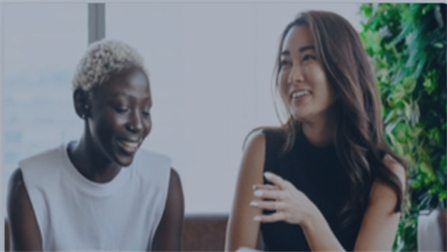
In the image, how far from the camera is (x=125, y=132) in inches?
75.4

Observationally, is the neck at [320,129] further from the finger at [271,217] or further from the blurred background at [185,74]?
the finger at [271,217]

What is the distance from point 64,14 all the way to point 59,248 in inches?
23.2

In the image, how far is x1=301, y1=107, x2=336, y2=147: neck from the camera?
1.97 metres

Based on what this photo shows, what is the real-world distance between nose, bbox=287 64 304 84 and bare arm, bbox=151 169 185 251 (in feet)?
1.22

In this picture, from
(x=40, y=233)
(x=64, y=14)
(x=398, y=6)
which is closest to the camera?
(x=40, y=233)

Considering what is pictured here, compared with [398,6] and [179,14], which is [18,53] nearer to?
[179,14]

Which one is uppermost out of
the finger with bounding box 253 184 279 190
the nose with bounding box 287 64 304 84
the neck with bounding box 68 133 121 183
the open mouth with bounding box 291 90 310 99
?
the nose with bounding box 287 64 304 84

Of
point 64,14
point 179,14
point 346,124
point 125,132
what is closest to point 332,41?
point 346,124

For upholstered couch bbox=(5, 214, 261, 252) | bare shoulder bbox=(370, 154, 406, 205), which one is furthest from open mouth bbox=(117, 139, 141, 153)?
bare shoulder bbox=(370, 154, 406, 205)

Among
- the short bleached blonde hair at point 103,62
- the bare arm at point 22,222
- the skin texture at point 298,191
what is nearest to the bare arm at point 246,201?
the skin texture at point 298,191

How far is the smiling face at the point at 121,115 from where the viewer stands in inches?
74.4

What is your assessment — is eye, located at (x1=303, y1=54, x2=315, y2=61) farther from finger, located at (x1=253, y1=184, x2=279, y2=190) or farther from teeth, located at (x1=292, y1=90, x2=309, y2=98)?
finger, located at (x1=253, y1=184, x2=279, y2=190)

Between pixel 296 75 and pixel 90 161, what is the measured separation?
1.78ft

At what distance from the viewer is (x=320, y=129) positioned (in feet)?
6.50
